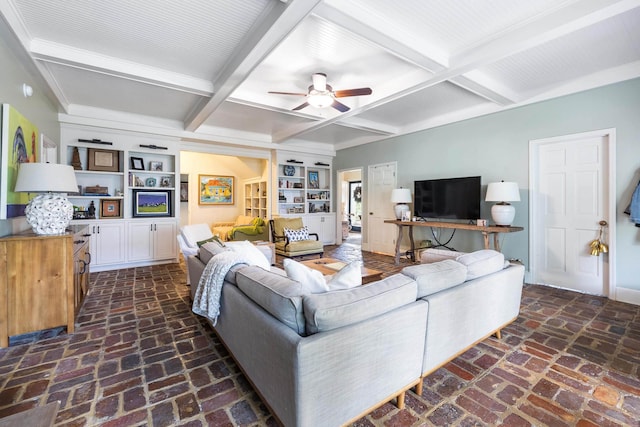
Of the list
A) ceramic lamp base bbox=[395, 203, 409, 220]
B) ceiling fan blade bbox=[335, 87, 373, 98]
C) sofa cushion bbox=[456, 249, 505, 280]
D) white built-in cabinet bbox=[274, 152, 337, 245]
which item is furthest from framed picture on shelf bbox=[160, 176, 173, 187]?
sofa cushion bbox=[456, 249, 505, 280]

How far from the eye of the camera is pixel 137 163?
5.27 meters

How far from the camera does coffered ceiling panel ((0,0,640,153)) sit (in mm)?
2254

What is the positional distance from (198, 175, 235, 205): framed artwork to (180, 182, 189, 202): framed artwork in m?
0.36

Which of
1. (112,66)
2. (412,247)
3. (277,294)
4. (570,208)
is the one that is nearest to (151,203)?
(112,66)

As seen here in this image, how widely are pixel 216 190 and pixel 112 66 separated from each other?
5725 millimetres

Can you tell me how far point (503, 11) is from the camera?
234 centimetres

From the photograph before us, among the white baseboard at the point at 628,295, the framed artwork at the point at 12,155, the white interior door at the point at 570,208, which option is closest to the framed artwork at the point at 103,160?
the framed artwork at the point at 12,155

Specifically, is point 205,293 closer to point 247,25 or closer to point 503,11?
point 247,25

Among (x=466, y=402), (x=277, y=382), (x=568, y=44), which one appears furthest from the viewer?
(x=568, y=44)

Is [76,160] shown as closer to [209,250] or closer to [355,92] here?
[209,250]

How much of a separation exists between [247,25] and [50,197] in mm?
2288

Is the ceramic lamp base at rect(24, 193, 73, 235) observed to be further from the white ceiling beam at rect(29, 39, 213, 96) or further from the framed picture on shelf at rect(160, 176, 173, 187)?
the framed picture on shelf at rect(160, 176, 173, 187)

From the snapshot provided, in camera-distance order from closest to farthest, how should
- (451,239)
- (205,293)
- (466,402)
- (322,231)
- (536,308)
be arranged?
(466,402) < (205,293) < (536,308) < (451,239) < (322,231)

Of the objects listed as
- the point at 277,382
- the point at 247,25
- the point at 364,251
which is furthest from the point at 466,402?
the point at 364,251
